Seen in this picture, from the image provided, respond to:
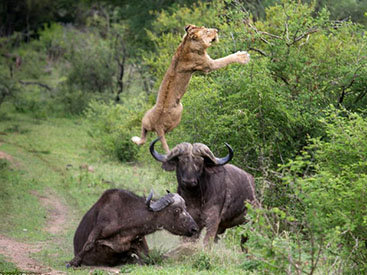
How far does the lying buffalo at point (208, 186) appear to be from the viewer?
11375mm

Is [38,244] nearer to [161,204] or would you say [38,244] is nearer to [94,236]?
[94,236]

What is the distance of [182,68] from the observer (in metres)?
10.9

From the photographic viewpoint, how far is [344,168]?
9727 mm

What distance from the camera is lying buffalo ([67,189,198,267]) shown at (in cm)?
1119

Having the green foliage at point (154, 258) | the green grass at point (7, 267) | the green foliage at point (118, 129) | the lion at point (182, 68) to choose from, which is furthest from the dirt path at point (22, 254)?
the green foliage at point (118, 129)

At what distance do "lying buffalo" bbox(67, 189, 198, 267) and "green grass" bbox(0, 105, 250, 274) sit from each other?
16.3 inches

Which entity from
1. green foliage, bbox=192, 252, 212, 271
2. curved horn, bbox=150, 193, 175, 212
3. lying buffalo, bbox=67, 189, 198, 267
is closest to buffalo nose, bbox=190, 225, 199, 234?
lying buffalo, bbox=67, 189, 198, 267

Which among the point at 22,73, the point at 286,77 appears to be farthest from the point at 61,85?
the point at 286,77

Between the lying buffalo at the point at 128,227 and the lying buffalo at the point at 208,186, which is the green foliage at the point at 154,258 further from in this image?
the lying buffalo at the point at 208,186

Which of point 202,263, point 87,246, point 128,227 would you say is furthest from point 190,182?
point 87,246

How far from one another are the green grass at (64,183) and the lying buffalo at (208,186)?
2.02ft

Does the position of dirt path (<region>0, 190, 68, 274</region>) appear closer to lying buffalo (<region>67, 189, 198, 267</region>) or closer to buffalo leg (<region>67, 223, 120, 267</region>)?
buffalo leg (<region>67, 223, 120, 267</region>)

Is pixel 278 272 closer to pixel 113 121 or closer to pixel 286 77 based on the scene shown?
pixel 286 77

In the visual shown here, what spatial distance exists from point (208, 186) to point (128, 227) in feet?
5.35
